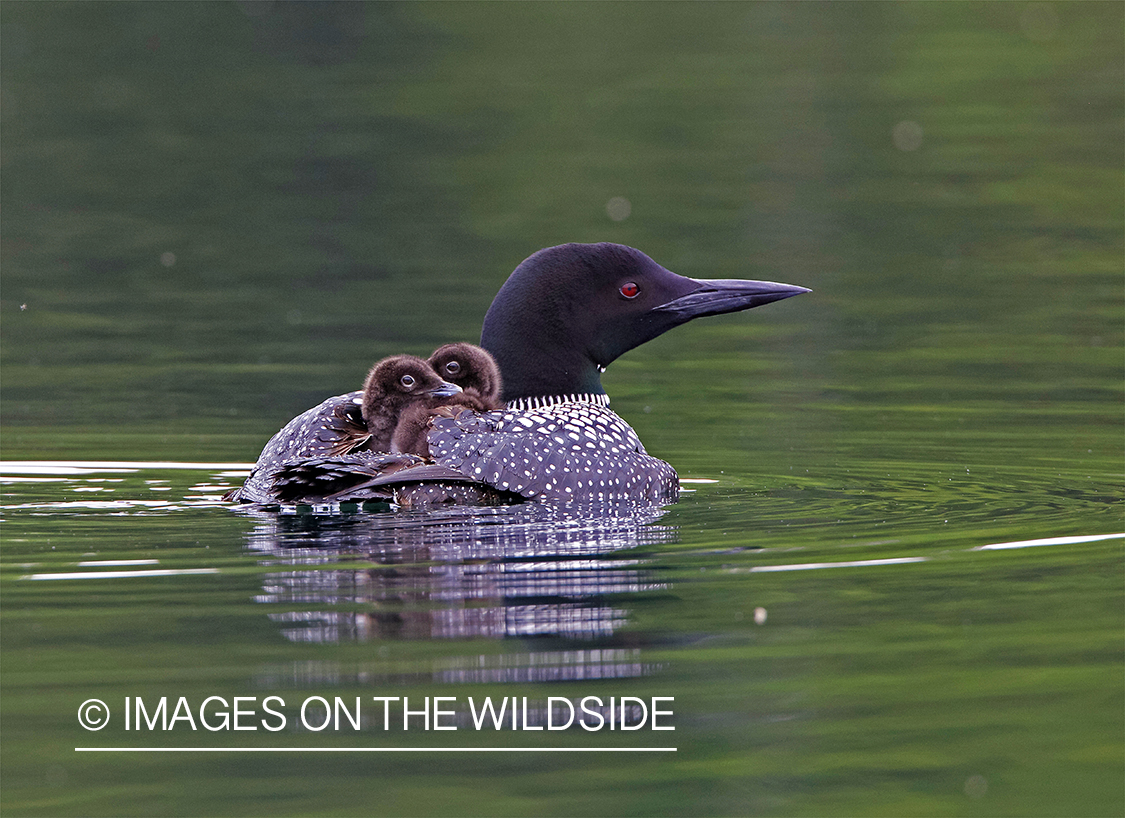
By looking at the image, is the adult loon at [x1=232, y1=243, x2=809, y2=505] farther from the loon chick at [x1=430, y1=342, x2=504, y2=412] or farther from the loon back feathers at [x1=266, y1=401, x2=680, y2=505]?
the loon chick at [x1=430, y1=342, x2=504, y2=412]

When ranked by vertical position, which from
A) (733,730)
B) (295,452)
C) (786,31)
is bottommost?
(733,730)

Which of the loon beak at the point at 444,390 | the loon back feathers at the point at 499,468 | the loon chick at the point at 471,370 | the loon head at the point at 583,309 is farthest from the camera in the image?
the loon head at the point at 583,309

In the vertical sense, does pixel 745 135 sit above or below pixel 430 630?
above

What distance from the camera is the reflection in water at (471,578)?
426 centimetres

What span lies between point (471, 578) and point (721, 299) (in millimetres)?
2141

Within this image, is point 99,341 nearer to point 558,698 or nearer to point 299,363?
point 299,363

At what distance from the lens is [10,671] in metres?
4.09

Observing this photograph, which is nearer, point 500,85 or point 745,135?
point 745,135

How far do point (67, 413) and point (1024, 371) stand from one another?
4.24m

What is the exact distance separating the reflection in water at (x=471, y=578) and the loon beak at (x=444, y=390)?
41 centimetres

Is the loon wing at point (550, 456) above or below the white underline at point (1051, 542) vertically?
above

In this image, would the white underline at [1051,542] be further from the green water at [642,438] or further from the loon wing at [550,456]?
the loon wing at [550,456]

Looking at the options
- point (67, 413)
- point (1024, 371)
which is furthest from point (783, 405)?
point (67, 413)

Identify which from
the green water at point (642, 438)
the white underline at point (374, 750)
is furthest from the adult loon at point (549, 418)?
the white underline at point (374, 750)
